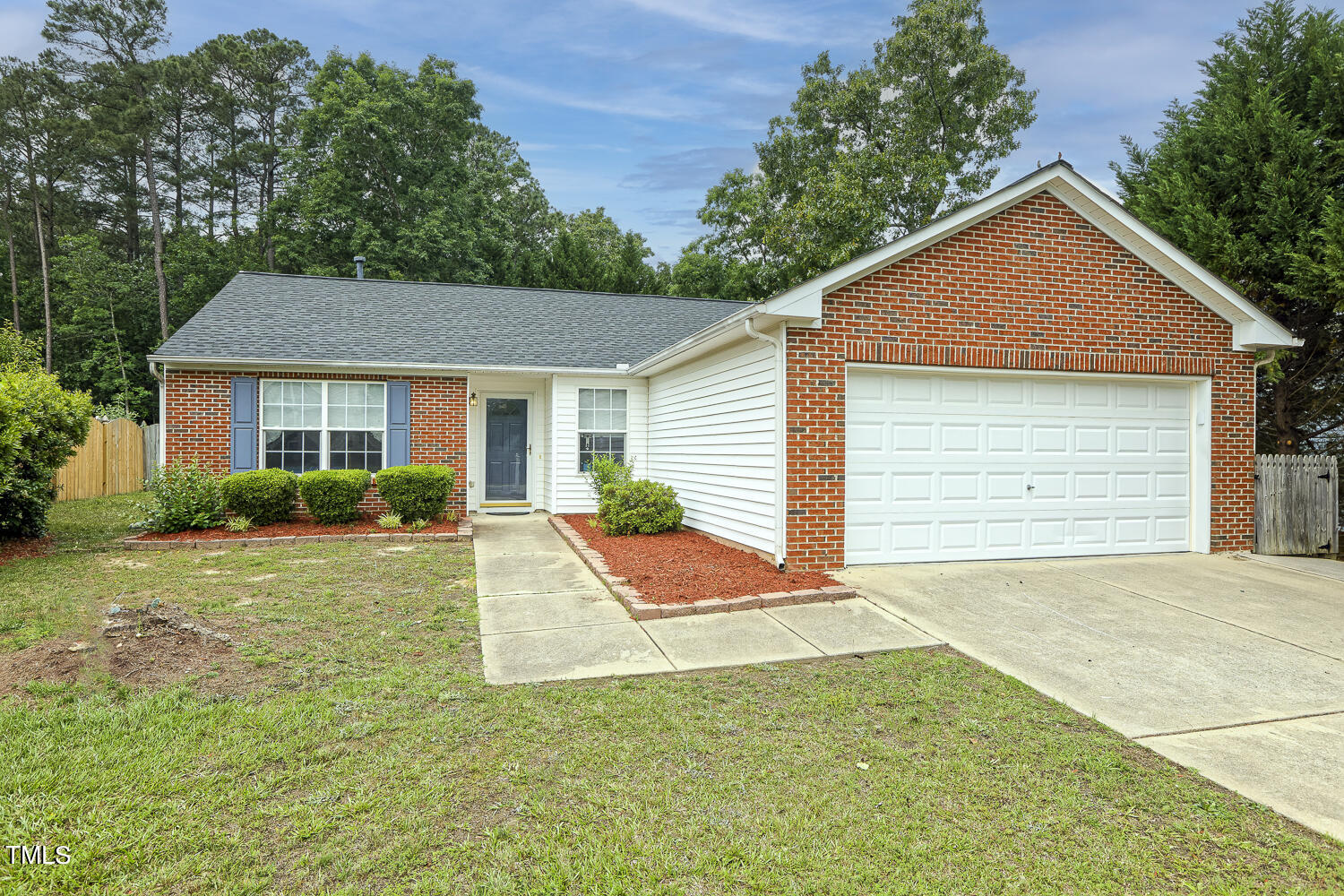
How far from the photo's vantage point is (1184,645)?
5133 millimetres

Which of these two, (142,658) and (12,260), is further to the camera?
(12,260)

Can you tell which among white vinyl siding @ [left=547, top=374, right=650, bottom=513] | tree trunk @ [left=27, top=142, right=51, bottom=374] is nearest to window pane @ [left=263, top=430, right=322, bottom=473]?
white vinyl siding @ [left=547, top=374, right=650, bottom=513]

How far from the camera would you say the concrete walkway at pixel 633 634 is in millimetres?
4770

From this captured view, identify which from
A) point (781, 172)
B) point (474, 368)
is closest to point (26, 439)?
point (474, 368)

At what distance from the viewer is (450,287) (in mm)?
16250

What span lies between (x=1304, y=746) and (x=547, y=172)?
122ft

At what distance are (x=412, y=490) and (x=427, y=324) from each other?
439 centimetres

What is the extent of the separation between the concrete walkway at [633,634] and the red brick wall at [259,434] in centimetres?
574

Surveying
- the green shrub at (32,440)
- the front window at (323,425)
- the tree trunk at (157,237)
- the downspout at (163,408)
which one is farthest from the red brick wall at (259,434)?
the tree trunk at (157,237)

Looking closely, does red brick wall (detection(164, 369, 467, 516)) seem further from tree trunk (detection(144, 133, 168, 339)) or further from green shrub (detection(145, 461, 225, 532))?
tree trunk (detection(144, 133, 168, 339))

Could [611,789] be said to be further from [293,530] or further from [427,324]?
[427,324]

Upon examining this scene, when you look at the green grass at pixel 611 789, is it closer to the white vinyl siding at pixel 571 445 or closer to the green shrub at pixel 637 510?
the green shrub at pixel 637 510

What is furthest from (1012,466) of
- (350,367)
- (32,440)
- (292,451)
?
(32,440)

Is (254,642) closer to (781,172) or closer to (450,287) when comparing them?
(450,287)
